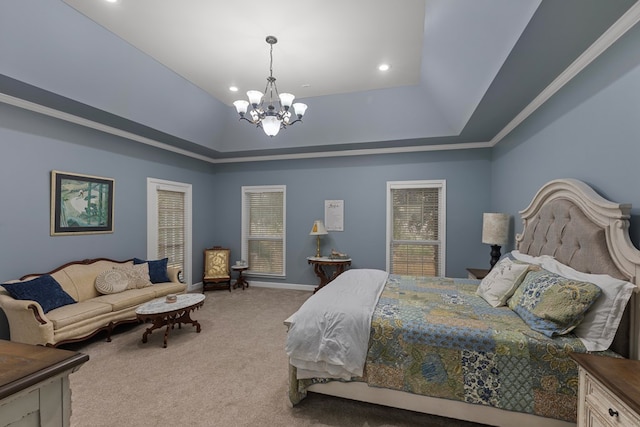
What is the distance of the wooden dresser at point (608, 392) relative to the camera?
112 centimetres

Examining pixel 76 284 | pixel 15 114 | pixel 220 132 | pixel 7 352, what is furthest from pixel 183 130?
pixel 7 352

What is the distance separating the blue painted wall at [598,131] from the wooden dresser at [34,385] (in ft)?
9.86

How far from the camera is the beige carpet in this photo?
203 centimetres

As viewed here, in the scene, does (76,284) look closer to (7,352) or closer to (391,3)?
(7,352)

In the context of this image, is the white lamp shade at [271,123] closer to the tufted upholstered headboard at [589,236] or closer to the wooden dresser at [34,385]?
the wooden dresser at [34,385]

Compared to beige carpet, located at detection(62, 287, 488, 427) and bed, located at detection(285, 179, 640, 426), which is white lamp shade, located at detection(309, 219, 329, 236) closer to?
beige carpet, located at detection(62, 287, 488, 427)

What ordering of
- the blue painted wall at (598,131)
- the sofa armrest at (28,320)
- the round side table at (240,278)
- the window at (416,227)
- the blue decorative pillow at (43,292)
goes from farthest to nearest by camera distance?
the round side table at (240,278), the window at (416,227), the blue decorative pillow at (43,292), the sofa armrest at (28,320), the blue painted wall at (598,131)

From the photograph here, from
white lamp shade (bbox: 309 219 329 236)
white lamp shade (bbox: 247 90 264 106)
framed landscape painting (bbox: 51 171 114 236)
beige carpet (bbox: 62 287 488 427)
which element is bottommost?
beige carpet (bbox: 62 287 488 427)

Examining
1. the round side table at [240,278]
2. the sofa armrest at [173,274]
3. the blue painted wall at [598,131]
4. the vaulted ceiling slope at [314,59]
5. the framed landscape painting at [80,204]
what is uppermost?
the vaulted ceiling slope at [314,59]

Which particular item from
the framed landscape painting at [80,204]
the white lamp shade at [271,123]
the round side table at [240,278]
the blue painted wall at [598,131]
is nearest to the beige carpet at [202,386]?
the framed landscape painting at [80,204]

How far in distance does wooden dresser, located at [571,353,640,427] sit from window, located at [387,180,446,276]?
3582mm

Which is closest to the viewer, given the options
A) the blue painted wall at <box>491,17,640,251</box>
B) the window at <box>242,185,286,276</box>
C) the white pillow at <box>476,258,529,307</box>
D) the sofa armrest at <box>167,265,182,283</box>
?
the blue painted wall at <box>491,17,640,251</box>

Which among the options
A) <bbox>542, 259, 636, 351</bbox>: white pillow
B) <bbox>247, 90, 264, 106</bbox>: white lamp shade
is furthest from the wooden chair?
<bbox>542, 259, 636, 351</bbox>: white pillow

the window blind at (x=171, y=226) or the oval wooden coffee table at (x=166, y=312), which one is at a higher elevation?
the window blind at (x=171, y=226)
